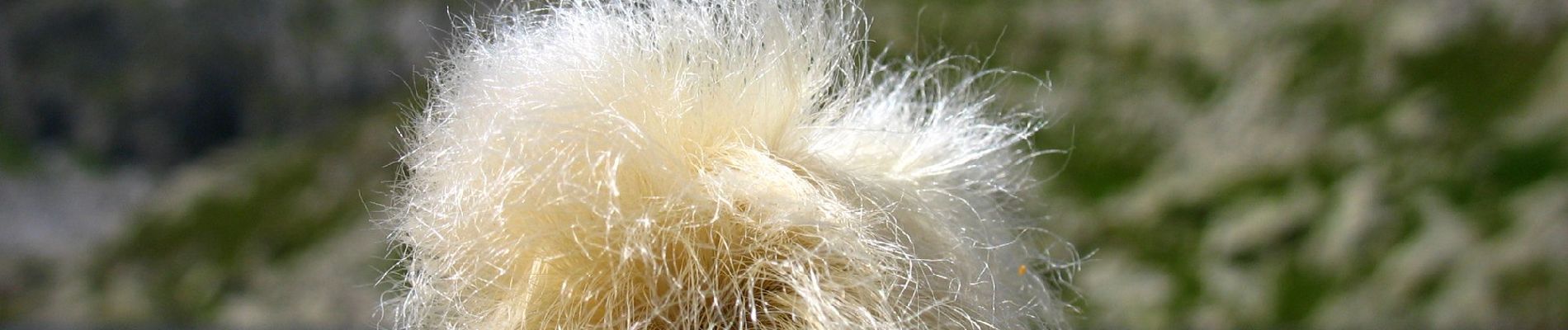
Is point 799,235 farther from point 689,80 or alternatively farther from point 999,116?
point 999,116

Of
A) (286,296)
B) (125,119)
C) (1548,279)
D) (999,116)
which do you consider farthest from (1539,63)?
(125,119)

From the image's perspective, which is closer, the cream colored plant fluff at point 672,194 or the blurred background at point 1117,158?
the cream colored plant fluff at point 672,194

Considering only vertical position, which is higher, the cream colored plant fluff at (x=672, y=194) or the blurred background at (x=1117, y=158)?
the blurred background at (x=1117, y=158)

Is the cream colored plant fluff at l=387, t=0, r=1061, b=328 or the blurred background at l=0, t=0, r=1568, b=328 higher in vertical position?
the blurred background at l=0, t=0, r=1568, b=328

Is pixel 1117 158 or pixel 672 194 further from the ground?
pixel 1117 158

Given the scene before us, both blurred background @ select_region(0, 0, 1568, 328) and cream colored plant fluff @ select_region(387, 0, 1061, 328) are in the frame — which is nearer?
cream colored plant fluff @ select_region(387, 0, 1061, 328)
